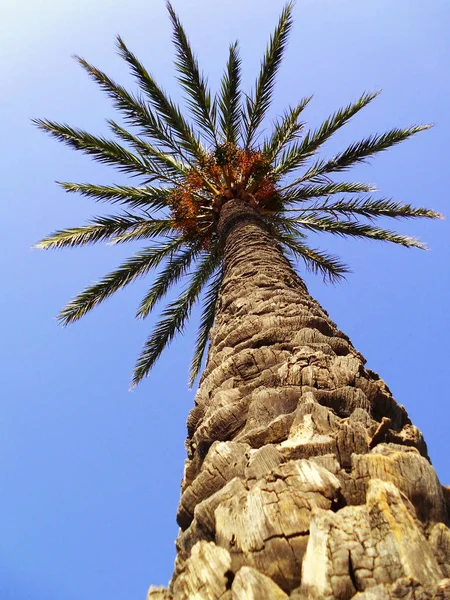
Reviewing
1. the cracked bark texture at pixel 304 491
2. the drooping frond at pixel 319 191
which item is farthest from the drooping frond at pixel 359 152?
the cracked bark texture at pixel 304 491

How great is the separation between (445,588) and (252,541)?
0.52m

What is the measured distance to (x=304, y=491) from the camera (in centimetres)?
165

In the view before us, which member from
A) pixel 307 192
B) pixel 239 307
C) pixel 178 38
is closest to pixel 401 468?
pixel 239 307

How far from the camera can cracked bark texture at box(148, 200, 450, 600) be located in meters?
1.37

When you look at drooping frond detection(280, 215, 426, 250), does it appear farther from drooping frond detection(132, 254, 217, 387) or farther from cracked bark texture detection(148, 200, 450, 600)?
cracked bark texture detection(148, 200, 450, 600)

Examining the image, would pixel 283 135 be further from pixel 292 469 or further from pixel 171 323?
pixel 292 469

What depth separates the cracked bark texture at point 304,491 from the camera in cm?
137

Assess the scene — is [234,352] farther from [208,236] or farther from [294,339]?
[208,236]

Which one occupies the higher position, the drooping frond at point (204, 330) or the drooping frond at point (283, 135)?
the drooping frond at point (283, 135)

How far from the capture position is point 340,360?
279cm

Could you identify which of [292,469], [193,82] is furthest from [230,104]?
[292,469]

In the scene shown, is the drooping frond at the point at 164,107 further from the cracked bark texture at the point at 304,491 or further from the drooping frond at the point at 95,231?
the cracked bark texture at the point at 304,491

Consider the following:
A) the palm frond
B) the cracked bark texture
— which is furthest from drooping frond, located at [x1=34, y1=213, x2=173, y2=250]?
the cracked bark texture

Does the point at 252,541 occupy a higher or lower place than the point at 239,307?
lower
